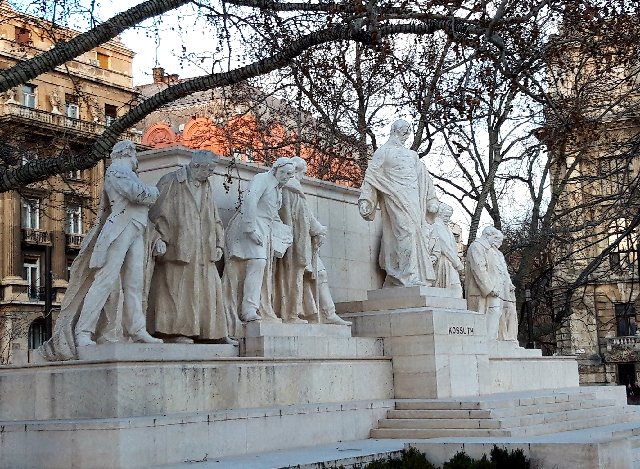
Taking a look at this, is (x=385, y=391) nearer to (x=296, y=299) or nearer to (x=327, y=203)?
(x=296, y=299)

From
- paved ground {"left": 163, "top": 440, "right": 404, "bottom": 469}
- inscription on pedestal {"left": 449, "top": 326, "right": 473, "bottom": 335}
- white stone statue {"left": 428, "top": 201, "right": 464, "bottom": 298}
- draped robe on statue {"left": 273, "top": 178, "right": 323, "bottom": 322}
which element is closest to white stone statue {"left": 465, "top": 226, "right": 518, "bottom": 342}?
white stone statue {"left": 428, "top": 201, "right": 464, "bottom": 298}

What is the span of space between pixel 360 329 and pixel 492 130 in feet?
47.2

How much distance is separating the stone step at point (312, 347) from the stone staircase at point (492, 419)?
939mm

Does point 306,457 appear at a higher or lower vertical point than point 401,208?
lower

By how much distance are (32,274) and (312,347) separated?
90.5 feet

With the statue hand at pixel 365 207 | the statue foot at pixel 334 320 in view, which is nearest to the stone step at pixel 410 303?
the statue foot at pixel 334 320

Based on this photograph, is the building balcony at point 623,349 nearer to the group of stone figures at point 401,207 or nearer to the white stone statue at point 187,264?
the group of stone figures at point 401,207

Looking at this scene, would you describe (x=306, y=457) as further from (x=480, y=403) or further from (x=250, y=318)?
(x=480, y=403)

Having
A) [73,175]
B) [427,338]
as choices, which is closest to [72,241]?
[73,175]

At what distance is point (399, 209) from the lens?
15922 millimetres

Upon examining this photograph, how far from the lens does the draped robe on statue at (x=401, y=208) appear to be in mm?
15891

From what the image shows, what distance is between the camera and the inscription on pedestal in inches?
583

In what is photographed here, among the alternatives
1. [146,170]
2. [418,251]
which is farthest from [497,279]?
[146,170]

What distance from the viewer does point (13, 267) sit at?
37312mm
